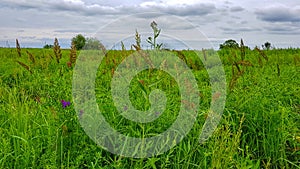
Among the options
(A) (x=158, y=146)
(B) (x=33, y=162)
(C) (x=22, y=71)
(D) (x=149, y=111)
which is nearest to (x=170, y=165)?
(A) (x=158, y=146)

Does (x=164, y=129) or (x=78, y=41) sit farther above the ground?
(x=78, y=41)

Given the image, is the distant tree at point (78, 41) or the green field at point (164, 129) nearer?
the green field at point (164, 129)

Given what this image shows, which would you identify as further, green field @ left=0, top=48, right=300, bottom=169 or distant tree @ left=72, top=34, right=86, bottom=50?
distant tree @ left=72, top=34, right=86, bottom=50

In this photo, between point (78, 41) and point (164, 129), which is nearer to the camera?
point (164, 129)

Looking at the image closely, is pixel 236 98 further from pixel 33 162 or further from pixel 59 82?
pixel 33 162

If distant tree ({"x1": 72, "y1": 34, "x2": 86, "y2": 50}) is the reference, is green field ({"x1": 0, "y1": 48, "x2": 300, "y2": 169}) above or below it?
below

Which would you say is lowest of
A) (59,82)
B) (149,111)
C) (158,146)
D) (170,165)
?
(170,165)

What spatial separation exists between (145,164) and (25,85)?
3.00 m

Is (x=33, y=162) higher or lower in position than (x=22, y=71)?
lower

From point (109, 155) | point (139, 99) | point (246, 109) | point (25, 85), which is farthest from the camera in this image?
point (25, 85)

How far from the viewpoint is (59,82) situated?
10.6ft

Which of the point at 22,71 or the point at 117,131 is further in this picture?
the point at 22,71

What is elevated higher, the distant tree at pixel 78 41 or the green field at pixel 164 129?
the distant tree at pixel 78 41

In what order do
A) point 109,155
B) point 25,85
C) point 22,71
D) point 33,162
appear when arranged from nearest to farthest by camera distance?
point 33,162
point 109,155
point 25,85
point 22,71
